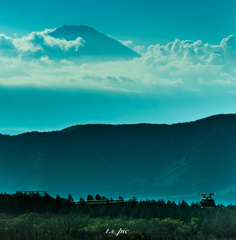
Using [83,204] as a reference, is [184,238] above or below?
below

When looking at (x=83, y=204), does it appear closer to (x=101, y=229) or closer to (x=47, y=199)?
(x=47, y=199)

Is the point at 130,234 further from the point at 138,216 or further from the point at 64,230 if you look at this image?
the point at 138,216

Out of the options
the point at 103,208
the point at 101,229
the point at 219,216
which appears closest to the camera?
the point at 101,229

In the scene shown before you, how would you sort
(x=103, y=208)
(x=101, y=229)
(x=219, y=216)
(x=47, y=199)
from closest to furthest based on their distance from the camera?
(x=101, y=229), (x=219, y=216), (x=103, y=208), (x=47, y=199)

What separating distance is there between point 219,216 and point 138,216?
1628cm

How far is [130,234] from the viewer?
239 feet

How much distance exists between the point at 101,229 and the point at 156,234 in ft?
31.4

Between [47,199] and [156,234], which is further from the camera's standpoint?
[47,199]

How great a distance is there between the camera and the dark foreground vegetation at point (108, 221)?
7394 cm

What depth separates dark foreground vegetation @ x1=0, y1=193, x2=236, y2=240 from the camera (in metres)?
73.9

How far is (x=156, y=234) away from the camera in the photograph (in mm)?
78938

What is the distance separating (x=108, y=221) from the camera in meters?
84.0

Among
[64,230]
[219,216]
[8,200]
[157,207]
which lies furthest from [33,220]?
[219,216]

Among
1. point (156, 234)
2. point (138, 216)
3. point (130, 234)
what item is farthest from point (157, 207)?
point (130, 234)
